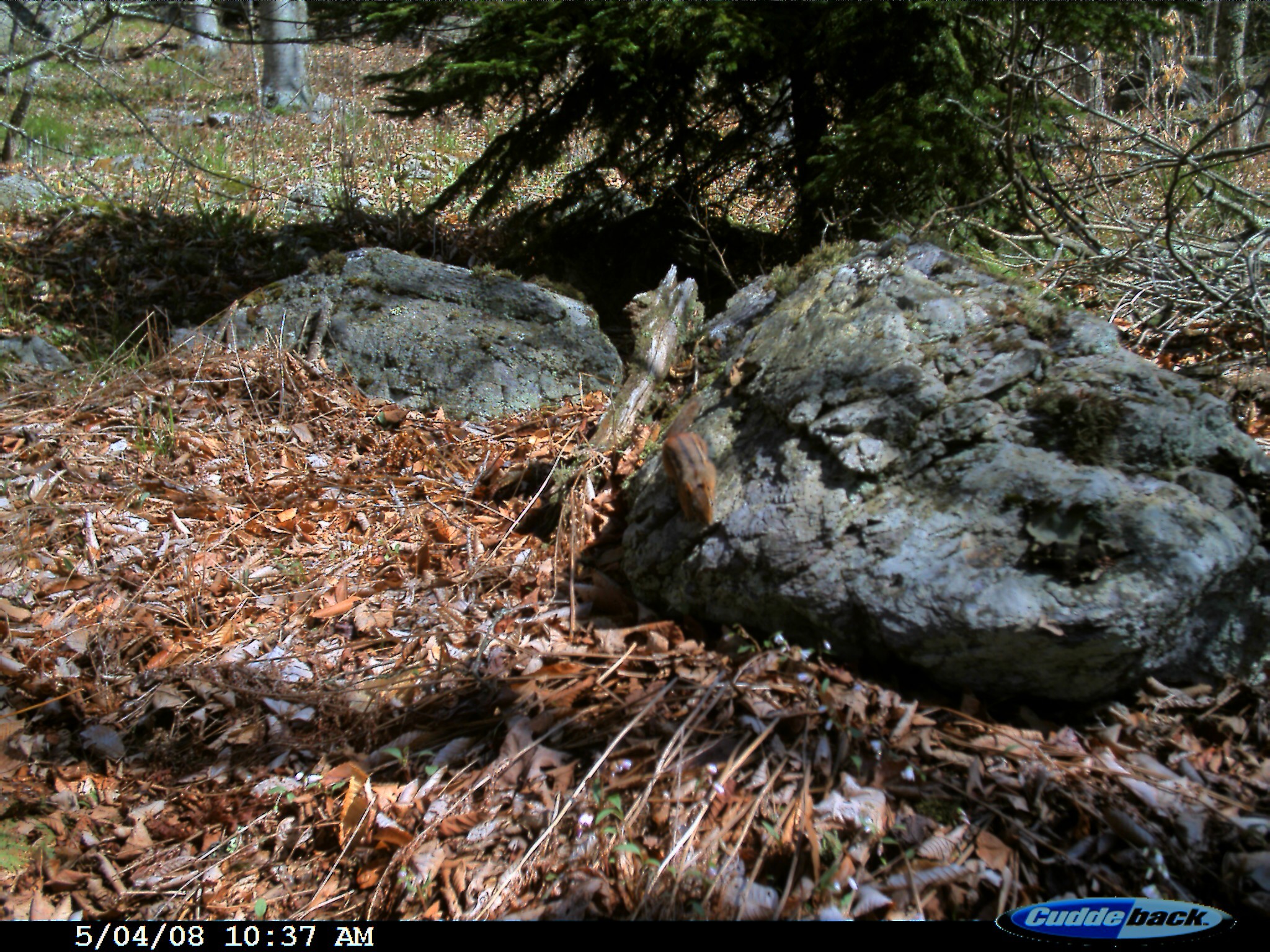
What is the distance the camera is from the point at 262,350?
4.69m

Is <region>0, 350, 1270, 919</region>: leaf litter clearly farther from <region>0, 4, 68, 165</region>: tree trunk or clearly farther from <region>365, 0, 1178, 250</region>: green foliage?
<region>0, 4, 68, 165</region>: tree trunk

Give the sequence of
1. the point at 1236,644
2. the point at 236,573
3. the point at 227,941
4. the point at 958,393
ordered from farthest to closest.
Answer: the point at 236,573, the point at 958,393, the point at 1236,644, the point at 227,941

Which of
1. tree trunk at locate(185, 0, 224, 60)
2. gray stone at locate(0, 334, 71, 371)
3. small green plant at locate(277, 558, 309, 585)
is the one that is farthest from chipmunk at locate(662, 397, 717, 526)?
tree trunk at locate(185, 0, 224, 60)

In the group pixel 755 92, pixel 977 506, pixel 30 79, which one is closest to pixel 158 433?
pixel 977 506

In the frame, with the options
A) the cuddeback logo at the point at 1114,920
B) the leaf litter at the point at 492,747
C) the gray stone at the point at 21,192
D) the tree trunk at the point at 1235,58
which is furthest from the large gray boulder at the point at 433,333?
the tree trunk at the point at 1235,58

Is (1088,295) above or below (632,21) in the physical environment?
below

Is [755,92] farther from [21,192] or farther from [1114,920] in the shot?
[21,192]

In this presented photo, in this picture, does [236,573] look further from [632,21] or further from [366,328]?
[632,21]

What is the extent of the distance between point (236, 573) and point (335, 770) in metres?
1.28

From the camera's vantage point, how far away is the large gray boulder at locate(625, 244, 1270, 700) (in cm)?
210

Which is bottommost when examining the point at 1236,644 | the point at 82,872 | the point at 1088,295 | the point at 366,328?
the point at 82,872

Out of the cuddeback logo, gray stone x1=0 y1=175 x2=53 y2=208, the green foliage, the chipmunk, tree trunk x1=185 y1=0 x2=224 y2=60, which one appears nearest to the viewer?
the cuddeback logo

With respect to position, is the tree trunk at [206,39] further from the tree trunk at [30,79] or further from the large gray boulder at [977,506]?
the large gray boulder at [977,506]

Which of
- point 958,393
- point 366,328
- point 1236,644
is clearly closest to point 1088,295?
point 958,393
